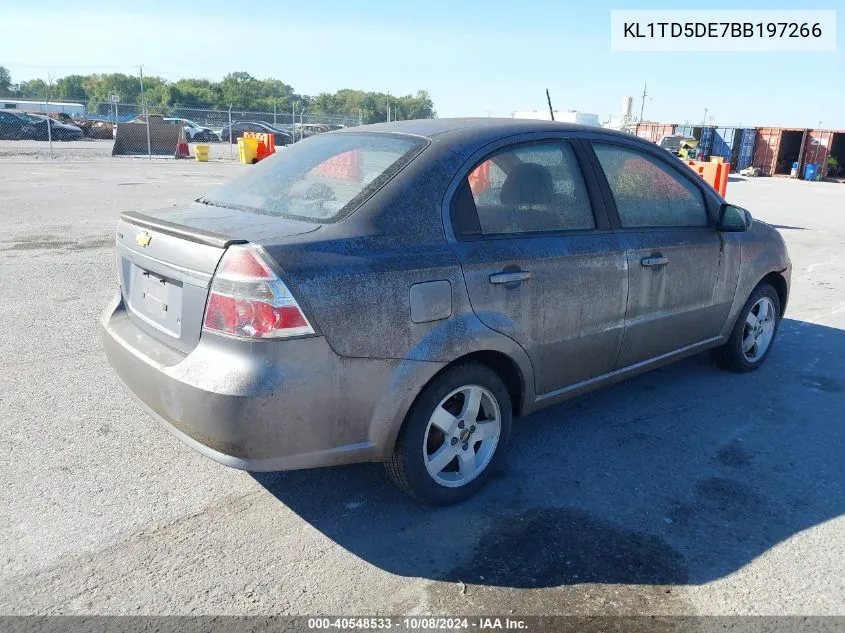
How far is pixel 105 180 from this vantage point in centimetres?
1719

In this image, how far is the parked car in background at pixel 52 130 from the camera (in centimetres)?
3412

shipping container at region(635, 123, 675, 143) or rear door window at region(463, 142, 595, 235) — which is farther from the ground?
shipping container at region(635, 123, 675, 143)

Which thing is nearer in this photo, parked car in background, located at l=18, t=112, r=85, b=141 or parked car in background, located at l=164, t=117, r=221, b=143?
parked car in background, located at l=18, t=112, r=85, b=141

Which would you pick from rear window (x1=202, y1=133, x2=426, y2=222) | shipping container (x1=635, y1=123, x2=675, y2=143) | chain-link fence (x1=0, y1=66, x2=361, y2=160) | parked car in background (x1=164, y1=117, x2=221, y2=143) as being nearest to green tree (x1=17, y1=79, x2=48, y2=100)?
chain-link fence (x1=0, y1=66, x2=361, y2=160)

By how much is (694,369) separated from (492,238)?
Result: 2.68m

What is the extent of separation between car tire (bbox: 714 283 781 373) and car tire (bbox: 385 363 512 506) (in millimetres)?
2372

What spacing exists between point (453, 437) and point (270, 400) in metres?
0.96

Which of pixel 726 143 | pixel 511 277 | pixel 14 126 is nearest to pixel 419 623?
pixel 511 277

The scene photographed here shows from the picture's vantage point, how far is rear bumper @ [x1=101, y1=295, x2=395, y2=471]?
8.33ft

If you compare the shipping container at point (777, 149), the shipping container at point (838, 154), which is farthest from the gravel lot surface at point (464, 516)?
the shipping container at point (838, 154)

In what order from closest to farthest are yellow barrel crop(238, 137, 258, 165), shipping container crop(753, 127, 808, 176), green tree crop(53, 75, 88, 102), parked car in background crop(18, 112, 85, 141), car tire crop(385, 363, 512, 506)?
car tire crop(385, 363, 512, 506) < yellow barrel crop(238, 137, 258, 165) < parked car in background crop(18, 112, 85, 141) < shipping container crop(753, 127, 808, 176) < green tree crop(53, 75, 88, 102)

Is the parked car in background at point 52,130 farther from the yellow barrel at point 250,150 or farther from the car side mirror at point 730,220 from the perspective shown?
the car side mirror at point 730,220

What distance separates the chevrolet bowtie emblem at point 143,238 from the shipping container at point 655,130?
121 feet

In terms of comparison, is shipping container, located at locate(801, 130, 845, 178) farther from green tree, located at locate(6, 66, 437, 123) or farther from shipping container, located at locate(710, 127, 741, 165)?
green tree, located at locate(6, 66, 437, 123)
